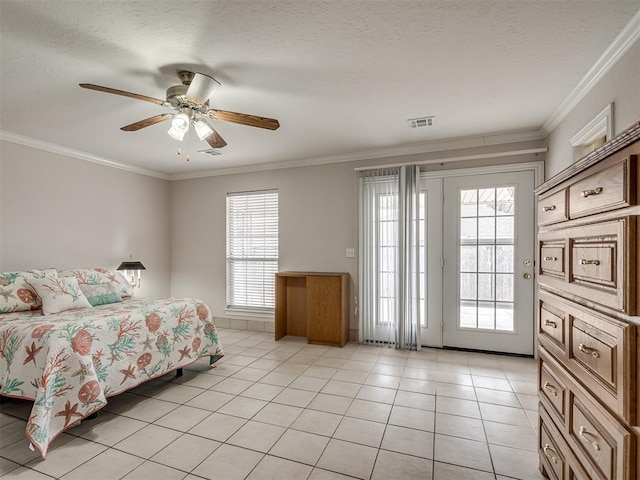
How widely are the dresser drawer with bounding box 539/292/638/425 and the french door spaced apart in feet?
7.84

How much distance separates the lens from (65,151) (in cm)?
399

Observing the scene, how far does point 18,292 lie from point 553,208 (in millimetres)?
4345

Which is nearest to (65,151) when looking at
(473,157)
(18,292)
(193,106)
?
(18,292)

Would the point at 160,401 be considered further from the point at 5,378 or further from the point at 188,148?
the point at 188,148

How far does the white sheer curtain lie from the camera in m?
4.04

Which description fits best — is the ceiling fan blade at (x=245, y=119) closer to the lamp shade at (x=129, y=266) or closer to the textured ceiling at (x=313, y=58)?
the textured ceiling at (x=313, y=58)

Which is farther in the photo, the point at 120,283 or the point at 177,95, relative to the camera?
the point at 120,283

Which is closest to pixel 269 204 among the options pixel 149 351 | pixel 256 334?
pixel 256 334

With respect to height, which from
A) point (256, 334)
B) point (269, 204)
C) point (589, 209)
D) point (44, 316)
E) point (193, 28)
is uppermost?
point (193, 28)

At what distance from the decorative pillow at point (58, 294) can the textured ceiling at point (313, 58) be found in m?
1.58

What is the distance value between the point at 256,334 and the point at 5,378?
292 cm

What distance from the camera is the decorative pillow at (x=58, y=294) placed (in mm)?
2994

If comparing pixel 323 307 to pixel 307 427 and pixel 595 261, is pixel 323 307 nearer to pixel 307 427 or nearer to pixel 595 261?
pixel 307 427

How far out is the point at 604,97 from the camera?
227 centimetres
